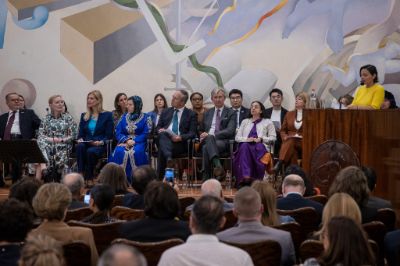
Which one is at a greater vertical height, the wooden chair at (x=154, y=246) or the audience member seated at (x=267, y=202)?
the audience member seated at (x=267, y=202)

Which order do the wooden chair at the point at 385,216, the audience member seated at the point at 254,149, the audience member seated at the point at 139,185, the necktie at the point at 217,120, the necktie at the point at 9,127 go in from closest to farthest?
the wooden chair at the point at 385,216 < the audience member seated at the point at 139,185 < the audience member seated at the point at 254,149 < the necktie at the point at 217,120 < the necktie at the point at 9,127

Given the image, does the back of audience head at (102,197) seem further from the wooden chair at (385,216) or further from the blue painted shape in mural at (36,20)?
the blue painted shape in mural at (36,20)

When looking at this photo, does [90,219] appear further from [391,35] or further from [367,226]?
[391,35]

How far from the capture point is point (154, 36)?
10.9m

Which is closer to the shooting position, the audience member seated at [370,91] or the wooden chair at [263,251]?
the wooden chair at [263,251]

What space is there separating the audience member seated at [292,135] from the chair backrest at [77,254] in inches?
239

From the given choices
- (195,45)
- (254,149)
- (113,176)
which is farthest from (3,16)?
(113,176)

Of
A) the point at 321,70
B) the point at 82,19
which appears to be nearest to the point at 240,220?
the point at 321,70

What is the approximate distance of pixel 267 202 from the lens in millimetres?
4430

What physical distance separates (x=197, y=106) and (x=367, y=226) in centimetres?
622

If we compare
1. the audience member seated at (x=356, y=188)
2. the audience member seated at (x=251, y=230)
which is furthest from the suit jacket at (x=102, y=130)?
the audience member seated at (x=251, y=230)

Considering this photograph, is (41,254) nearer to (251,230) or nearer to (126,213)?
(251,230)

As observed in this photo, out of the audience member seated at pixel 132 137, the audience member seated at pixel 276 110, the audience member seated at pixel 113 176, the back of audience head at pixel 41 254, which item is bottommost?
the back of audience head at pixel 41 254

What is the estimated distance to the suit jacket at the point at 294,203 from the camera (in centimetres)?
519
